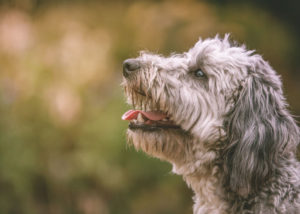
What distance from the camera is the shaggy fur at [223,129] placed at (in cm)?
295

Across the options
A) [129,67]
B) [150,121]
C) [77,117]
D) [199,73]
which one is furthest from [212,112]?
[77,117]

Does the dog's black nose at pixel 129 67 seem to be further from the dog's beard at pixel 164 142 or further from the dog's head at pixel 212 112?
the dog's beard at pixel 164 142

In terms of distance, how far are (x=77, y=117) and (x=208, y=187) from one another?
412 centimetres

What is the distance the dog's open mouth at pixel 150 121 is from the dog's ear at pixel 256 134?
1.38 feet

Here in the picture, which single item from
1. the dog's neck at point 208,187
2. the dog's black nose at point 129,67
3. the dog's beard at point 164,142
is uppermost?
the dog's black nose at point 129,67

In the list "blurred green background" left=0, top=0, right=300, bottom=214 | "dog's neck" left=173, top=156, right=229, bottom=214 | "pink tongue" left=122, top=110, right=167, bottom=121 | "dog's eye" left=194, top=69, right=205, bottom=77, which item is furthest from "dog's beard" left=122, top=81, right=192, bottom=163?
"blurred green background" left=0, top=0, right=300, bottom=214

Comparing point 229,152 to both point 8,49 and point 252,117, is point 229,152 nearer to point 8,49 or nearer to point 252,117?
point 252,117

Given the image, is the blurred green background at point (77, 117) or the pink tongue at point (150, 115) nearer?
the pink tongue at point (150, 115)

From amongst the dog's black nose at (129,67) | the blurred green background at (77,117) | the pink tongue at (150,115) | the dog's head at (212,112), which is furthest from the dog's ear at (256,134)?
the blurred green background at (77,117)

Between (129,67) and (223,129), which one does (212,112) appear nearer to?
(223,129)

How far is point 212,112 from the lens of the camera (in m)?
3.15

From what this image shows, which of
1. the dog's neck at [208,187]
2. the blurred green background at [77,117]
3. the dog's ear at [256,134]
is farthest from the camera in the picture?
the blurred green background at [77,117]

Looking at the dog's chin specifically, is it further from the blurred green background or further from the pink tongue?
the blurred green background

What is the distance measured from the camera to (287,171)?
3053 millimetres
